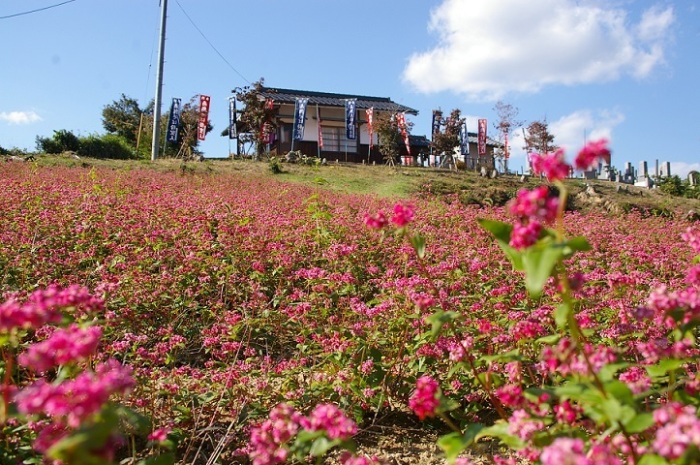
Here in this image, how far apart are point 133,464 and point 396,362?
136cm

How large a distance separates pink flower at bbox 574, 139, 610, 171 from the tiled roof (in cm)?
3030

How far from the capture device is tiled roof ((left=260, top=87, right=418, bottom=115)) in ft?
104

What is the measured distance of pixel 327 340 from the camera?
3.09 meters

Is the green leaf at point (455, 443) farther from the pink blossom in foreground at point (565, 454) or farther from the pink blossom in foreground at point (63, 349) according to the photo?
the pink blossom in foreground at point (63, 349)

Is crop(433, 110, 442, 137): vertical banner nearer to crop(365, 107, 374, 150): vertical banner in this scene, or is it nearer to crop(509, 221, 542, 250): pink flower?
crop(365, 107, 374, 150): vertical banner

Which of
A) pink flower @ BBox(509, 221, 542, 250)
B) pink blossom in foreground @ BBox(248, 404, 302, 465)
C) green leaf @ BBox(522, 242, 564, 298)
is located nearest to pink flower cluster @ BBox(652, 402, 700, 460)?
green leaf @ BBox(522, 242, 564, 298)

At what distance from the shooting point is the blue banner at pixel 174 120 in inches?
1145

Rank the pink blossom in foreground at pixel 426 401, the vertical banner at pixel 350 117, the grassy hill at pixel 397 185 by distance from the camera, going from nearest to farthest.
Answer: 1. the pink blossom in foreground at pixel 426 401
2. the grassy hill at pixel 397 185
3. the vertical banner at pixel 350 117

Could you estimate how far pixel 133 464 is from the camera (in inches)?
87.4

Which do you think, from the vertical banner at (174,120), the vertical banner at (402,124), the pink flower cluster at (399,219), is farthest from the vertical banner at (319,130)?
the pink flower cluster at (399,219)

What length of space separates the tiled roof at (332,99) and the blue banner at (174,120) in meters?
4.81

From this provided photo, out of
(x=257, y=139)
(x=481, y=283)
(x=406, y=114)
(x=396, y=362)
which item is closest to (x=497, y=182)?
(x=257, y=139)

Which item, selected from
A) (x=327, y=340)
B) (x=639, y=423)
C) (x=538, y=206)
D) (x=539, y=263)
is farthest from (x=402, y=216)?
(x=327, y=340)

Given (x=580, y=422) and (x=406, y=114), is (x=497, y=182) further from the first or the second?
(x=580, y=422)
